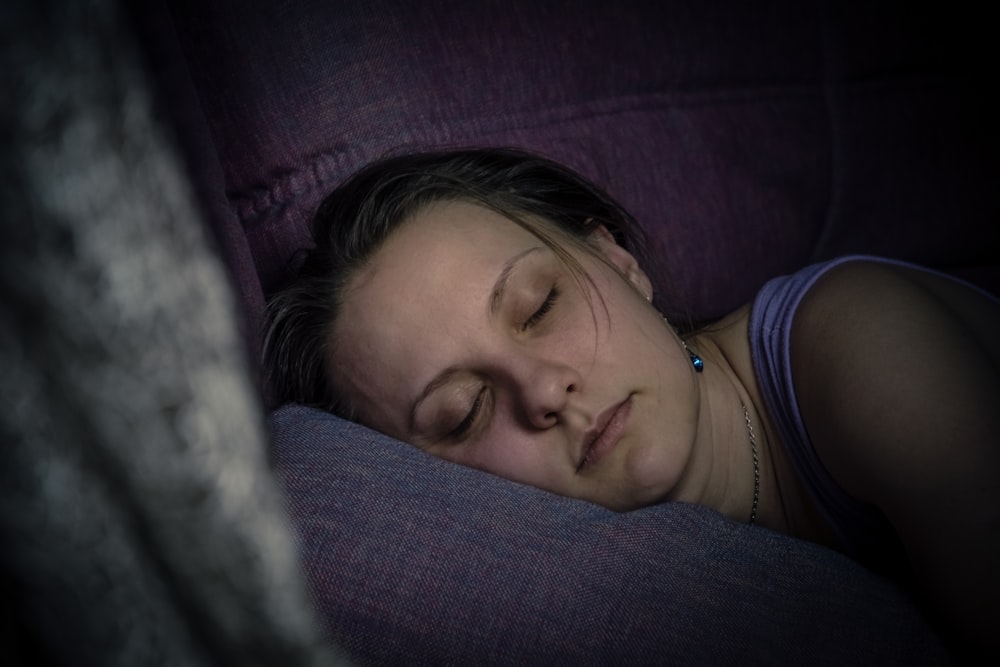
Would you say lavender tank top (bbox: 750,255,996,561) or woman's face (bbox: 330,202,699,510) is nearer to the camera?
woman's face (bbox: 330,202,699,510)

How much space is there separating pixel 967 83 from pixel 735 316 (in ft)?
2.82

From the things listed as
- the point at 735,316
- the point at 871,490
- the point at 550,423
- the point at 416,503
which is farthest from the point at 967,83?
the point at 416,503

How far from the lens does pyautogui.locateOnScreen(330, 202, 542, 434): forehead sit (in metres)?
0.93

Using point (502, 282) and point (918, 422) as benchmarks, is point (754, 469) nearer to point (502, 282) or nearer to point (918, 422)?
point (918, 422)

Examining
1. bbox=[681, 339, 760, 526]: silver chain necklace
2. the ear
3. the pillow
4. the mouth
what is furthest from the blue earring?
the pillow

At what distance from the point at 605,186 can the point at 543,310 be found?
0.43 meters

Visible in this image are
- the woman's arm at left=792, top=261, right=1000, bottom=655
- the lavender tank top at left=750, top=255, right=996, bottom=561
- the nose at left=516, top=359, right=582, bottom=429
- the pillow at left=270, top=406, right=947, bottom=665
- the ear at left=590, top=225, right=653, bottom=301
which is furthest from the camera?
the ear at left=590, top=225, right=653, bottom=301

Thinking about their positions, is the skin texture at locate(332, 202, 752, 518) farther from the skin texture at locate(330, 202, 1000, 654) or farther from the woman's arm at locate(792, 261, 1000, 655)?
the woman's arm at locate(792, 261, 1000, 655)

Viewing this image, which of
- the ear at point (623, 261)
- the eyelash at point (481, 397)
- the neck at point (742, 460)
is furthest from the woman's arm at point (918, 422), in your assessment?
the eyelash at point (481, 397)

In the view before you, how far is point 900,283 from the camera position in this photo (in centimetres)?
102

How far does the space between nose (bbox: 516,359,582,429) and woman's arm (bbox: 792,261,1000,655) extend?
32 cm

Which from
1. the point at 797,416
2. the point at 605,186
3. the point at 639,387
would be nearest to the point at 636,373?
the point at 639,387

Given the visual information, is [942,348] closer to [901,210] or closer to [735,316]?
[735,316]

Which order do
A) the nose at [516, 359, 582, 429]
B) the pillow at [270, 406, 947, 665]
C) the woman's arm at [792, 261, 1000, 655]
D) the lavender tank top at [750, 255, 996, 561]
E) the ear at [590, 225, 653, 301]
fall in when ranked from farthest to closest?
the ear at [590, 225, 653, 301] < the lavender tank top at [750, 255, 996, 561] < the nose at [516, 359, 582, 429] < the woman's arm at [792, 261, 1000, 655] < the pillow at [270, 406, 947, 665]
